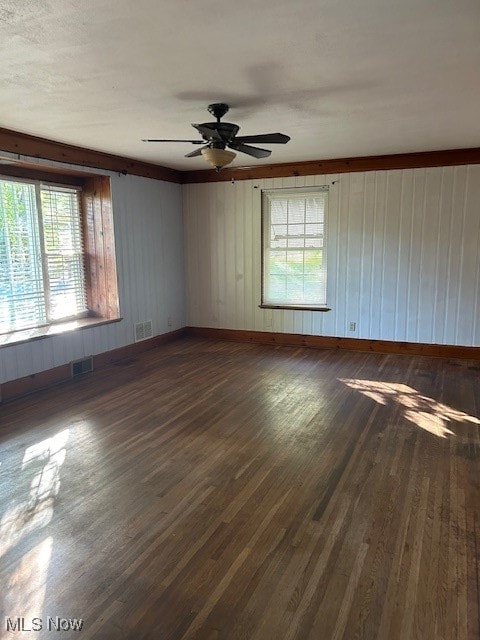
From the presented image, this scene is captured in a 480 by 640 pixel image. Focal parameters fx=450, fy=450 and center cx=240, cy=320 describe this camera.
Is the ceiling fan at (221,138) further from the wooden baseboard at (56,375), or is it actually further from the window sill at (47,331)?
the wooden baseboard at (56,375)

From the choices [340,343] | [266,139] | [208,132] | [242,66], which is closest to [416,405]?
[340,343]

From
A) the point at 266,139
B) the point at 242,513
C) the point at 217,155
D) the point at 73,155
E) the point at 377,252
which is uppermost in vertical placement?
the point at 73,155

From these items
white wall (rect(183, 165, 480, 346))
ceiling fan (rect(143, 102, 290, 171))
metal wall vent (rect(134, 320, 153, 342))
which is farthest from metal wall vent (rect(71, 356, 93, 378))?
ceiling fan (rect(143, 102, 290, 171))

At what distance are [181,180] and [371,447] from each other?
16.7ft

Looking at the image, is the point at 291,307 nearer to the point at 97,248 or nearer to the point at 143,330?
the point at 143,330

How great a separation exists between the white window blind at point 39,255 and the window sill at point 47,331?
10 cm

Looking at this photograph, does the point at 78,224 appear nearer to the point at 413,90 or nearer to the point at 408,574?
the point at 413,90

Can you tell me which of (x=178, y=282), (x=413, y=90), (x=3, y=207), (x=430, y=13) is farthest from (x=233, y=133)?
(x=178, y=282)

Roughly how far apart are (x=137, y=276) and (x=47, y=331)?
158 centimetres

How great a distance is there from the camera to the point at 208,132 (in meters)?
3.41

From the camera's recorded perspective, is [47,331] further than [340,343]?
No

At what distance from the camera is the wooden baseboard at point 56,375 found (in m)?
4.39

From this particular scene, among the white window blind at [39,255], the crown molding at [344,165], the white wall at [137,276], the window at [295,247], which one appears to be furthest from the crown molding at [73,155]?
the window at [295,247]

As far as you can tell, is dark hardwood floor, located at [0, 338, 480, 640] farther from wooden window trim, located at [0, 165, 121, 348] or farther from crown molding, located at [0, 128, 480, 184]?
crown molding, located at [0, 128, 480, 184]
